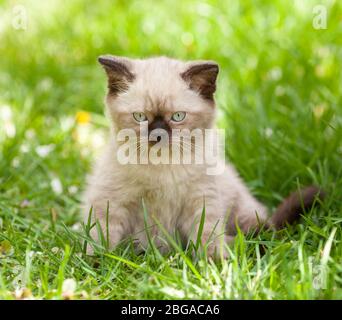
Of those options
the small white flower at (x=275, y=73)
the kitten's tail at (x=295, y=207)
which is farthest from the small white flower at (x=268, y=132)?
the kitten's tail at (x=295, y=207)

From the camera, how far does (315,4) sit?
5098 millimetres

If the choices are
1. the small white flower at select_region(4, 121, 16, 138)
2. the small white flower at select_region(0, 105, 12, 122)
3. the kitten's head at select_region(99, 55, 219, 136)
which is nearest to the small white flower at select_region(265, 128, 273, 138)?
the kitten's head at select_region(99, 55, 219, 136)

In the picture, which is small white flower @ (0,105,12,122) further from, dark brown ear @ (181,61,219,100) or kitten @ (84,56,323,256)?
dark brown ear @ (181,61,219,100)

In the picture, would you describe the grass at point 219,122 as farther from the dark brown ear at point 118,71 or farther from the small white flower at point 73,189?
the dark brown ear at point 118,71

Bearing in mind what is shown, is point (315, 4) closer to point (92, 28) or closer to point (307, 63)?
point (307, 63)

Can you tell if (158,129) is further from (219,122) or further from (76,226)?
(219,122)

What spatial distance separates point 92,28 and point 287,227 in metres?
3.12

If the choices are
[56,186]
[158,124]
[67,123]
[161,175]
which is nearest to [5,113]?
[67,123]

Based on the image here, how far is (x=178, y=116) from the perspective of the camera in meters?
2.76

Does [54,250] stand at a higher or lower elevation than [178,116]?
lower

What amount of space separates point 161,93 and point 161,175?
15.7 inches

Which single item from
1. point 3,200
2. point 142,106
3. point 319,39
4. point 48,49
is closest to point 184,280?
point 142,106

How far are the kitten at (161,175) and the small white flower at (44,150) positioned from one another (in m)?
1.07

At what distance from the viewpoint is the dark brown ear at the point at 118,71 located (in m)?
2.80
